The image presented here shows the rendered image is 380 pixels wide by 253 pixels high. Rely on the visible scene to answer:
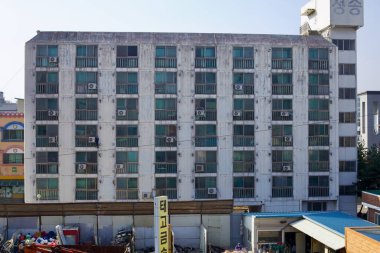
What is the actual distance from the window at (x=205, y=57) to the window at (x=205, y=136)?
18.8 ft

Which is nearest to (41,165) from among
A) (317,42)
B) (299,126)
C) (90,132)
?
(90,132)

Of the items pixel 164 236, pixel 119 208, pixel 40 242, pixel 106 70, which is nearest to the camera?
pixel 164 236

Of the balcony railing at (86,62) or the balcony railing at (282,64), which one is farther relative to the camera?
the balcony railing at (282,64)

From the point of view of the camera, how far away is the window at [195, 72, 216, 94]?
43.1 metres

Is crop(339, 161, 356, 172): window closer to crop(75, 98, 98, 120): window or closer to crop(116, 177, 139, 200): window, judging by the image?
crop(116, 177, 139, 200): window

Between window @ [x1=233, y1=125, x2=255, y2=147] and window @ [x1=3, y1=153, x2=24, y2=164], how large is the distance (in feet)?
88.8

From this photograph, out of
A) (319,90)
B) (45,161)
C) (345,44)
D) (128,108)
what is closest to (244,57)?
(319,90)

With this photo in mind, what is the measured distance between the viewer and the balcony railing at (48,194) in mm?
42594

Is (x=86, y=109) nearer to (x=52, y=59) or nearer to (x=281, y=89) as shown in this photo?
(x=52, y=59)

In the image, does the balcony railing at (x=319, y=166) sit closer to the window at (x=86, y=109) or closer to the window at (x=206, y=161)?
the window at (x=206, y=161)

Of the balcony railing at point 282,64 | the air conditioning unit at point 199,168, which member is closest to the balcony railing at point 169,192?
the air conditioning unit at point 199,168

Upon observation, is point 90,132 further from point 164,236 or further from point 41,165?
point 164,236

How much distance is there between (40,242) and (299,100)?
2602 centimetres

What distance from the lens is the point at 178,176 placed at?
4291 cm
